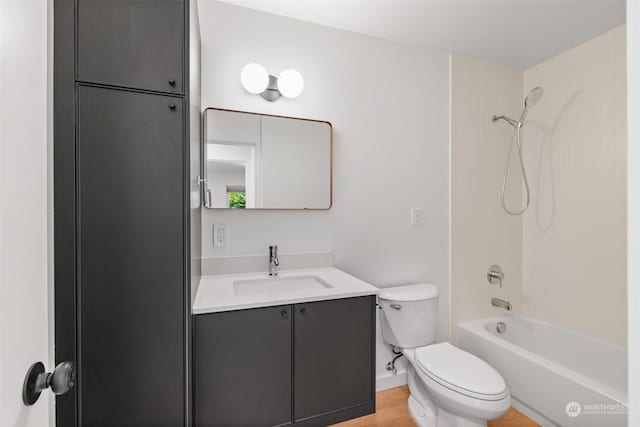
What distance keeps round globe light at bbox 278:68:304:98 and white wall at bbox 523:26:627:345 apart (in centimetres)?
196

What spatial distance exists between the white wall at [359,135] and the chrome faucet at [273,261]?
6cm

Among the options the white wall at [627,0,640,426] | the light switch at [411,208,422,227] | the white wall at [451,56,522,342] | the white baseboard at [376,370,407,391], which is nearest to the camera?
the white wall at [627,0,640,426]

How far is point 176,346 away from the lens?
1.24 meters

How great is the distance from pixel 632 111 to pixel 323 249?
1.72m

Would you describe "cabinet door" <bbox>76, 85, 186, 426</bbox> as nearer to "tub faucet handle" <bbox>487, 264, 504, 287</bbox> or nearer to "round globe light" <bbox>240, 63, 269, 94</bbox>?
"round globe light" <bbox>240, 63, 269, 94</bbox>

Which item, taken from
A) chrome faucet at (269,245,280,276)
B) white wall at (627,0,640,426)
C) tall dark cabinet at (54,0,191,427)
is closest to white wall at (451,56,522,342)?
chrome faucet at (269,245,280,276)

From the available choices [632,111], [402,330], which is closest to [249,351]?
[402,330]

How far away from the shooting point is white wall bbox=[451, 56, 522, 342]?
2.38 metres

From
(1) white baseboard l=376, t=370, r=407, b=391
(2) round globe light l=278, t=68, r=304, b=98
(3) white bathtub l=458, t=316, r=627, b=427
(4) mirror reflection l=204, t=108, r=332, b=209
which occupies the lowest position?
(1) white baseboard l=376, t=370, r=407, b=391

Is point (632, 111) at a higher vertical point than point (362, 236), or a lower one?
higher

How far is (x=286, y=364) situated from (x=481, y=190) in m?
1.96

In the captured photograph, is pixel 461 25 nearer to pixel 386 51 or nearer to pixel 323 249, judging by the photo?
pixel 386 51

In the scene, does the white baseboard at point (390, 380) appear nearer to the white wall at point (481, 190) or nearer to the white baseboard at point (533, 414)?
the white wall at point (481, 190)

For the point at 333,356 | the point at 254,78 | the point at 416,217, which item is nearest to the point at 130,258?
the point at 333,356
